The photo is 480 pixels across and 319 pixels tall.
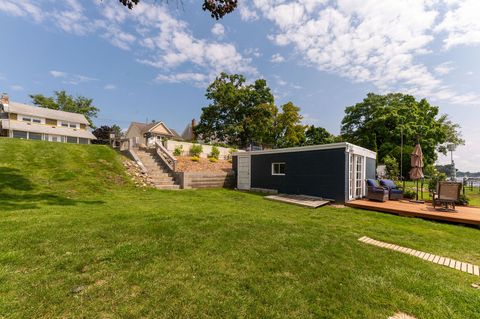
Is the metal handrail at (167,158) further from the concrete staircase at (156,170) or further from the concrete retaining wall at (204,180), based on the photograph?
the concrete retaining wall at (204,180)

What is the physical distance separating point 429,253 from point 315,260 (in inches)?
110

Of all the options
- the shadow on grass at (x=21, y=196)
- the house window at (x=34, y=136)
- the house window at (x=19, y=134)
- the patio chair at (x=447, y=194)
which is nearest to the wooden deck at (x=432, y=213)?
the patio chair at (x=447, y=194)

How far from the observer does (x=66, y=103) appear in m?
39.1

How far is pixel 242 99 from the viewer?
27250 mm

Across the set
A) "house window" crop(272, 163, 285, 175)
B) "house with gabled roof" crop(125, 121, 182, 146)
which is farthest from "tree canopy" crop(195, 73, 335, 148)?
"house window" crop(272, 163, 285, 175)

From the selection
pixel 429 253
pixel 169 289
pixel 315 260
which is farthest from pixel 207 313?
pixel 429 253

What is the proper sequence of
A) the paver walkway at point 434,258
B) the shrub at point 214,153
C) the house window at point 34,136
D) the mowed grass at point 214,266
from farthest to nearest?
the house window at point 34,136, the shrub at point 214,153, the paver walkway at point 434,258, the mowed grass at point 214,266

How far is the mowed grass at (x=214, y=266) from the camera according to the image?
2482mm

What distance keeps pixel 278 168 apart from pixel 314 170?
2.40 metres

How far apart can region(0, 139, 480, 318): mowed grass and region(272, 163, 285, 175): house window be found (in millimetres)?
6008

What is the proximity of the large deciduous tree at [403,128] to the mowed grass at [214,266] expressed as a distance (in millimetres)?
24427

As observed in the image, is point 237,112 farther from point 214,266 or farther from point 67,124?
point 214,266

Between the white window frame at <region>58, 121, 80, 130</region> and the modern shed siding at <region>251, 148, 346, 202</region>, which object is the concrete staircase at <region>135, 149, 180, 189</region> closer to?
the modern shed siding at <region>251, 148, 346, 202</region>

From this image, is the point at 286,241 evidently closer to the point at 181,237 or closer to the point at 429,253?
the point at 181,237
